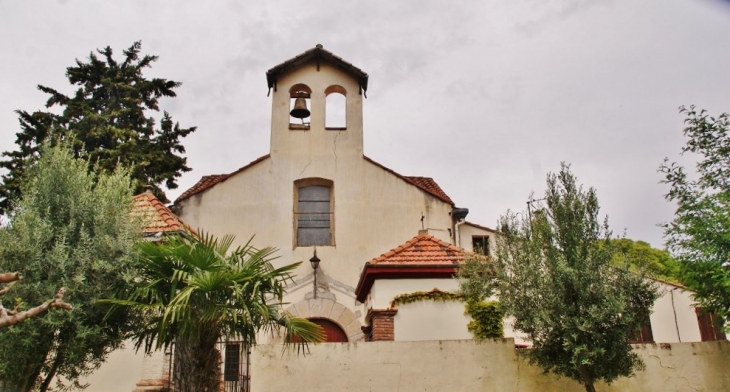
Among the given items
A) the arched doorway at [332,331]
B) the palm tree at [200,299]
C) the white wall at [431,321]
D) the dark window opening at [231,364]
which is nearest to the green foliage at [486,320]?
the white wall at [431,321]

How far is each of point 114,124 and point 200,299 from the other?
57.5 ft

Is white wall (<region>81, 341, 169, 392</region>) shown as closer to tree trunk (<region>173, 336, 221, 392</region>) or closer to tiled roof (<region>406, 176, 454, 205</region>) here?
tree trunk (<region>173, 336, 221, 392</region>)

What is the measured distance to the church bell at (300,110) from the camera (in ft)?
61.1

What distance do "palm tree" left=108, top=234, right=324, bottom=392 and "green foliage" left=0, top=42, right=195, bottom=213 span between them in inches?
534

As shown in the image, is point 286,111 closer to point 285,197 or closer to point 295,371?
point 285,197

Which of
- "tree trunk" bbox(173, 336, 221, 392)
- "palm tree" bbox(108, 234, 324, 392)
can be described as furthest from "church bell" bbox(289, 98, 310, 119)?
"tree trunk" bbox(173, 336, 221, 392)

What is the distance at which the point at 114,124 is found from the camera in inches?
930

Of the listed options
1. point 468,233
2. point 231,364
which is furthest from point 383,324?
point 468,233

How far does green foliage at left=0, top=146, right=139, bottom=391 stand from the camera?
8266mm

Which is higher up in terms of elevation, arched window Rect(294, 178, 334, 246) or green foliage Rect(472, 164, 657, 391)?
arched window Rect(294, 178, 334, 246)

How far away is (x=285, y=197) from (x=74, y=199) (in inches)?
349

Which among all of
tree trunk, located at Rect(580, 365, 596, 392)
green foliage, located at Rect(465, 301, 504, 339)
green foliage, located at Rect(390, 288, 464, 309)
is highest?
green foliage, located at Rect(390, 288, 464, 309)

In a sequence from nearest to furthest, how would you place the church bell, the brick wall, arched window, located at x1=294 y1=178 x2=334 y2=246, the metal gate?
the metal gate
the brick wall
arched window, located at x1=294 y1=178 x2=334 y2=246
the church bell

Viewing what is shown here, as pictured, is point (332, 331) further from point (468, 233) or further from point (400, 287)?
point (468, 233)
